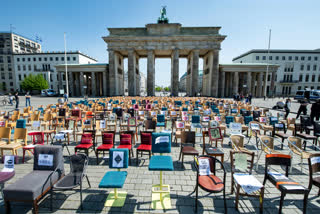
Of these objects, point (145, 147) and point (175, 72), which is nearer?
point (145, 147)

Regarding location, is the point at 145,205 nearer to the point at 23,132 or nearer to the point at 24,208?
the point at 24,208

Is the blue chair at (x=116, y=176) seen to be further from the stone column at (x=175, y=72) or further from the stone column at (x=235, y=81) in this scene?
the stone column at (x=235, y=81)

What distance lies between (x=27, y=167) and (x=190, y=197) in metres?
5.68

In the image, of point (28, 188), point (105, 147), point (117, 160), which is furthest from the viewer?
point (105, 147)

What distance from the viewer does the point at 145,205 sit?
3764 mm

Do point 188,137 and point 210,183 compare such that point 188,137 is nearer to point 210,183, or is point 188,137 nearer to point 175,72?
point 210,183

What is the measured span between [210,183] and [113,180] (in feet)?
7.54

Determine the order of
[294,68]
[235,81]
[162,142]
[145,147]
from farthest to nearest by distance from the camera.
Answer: [294,68], [235,81], [145,147], [162,142]

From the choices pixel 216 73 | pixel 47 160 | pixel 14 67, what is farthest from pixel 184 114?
pixel 14 67

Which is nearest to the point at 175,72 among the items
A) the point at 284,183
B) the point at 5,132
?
the point at 5,132

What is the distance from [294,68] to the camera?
60.4 metres

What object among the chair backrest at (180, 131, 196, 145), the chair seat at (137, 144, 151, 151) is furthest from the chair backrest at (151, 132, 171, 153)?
the chair backrest at (180, 131, 196, 145)

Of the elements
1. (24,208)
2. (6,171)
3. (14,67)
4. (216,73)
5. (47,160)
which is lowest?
(24,208)

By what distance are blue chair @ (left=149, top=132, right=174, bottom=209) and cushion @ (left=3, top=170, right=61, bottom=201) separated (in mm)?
2488
